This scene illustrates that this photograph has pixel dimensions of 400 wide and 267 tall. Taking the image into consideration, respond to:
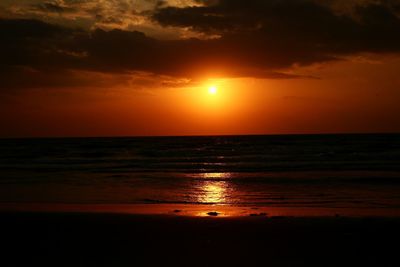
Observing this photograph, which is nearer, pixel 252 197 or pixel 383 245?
pixel 383 245

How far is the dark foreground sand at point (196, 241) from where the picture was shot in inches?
306

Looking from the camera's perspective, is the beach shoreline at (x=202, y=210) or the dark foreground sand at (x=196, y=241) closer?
the dark foreground sand at (x=196, y=241)

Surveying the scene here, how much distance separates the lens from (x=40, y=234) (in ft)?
33.0

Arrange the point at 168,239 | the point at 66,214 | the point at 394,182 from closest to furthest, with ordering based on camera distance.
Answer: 1. the point at 168,239
2. the point at 66,214
3. the point at 394,182

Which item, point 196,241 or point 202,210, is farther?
point 202,210

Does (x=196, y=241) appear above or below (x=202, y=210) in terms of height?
below

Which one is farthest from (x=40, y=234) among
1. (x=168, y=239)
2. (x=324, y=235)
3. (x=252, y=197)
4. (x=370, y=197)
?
(x=370, y=197)

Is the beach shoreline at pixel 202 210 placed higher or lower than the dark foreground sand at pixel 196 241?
higher

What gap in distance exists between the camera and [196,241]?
9.21 m

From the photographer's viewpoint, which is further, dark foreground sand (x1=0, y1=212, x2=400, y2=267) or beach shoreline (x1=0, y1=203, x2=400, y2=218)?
beach shoreline (x1=0, y1=203, x2=400, y2=218)

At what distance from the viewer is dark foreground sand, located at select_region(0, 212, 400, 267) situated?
7.77 meters

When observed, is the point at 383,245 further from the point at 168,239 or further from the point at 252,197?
the point at 252,197

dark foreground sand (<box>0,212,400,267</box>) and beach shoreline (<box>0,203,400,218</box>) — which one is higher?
beach shoreline (<box>0,203,400,218</box>)

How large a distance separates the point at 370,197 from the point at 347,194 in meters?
1.10
